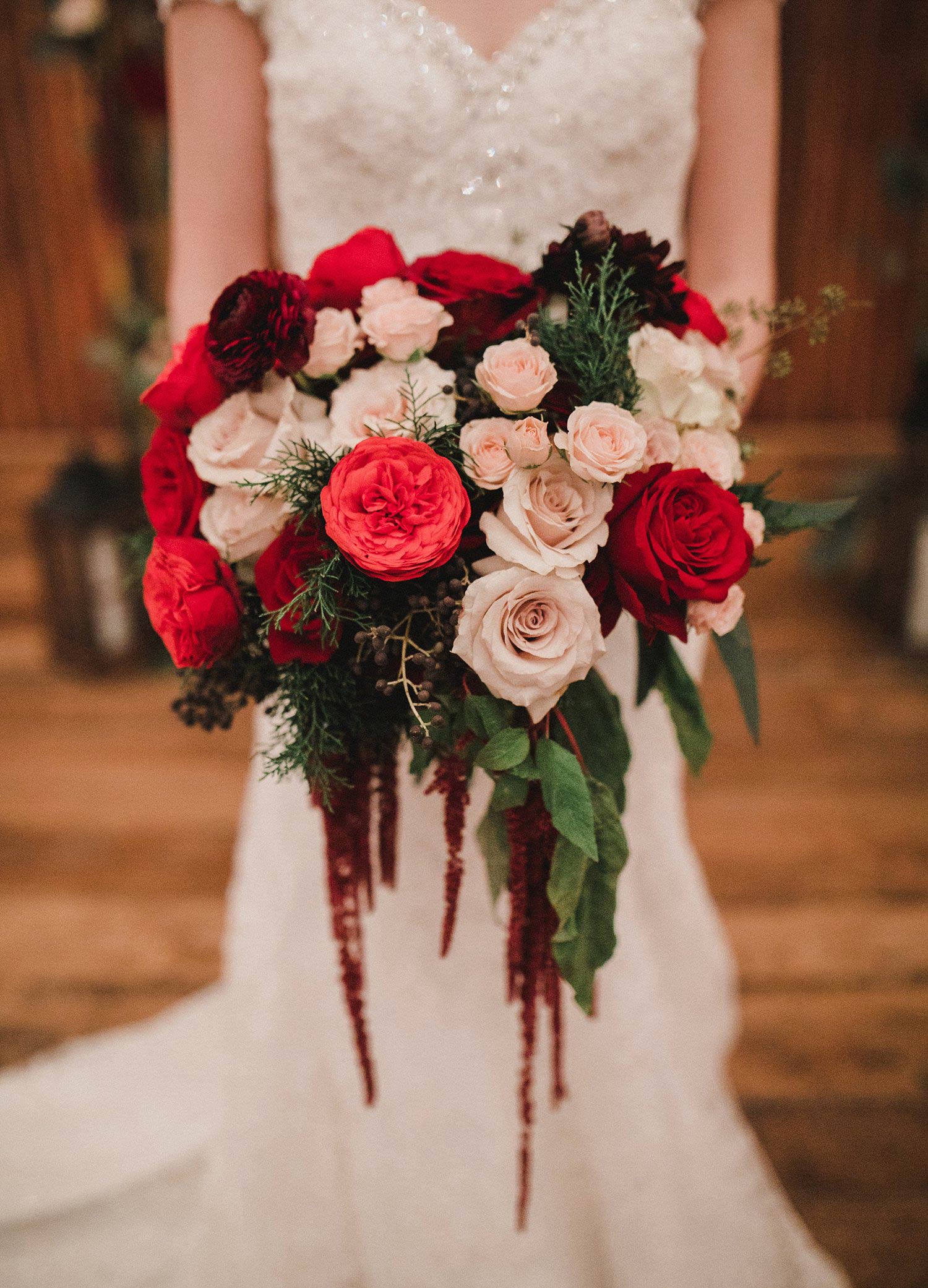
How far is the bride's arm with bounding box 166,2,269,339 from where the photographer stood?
3.20 ft

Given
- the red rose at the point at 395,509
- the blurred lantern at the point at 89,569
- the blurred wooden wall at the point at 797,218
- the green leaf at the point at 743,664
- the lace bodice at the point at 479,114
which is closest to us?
the red rose at the point at 395,509

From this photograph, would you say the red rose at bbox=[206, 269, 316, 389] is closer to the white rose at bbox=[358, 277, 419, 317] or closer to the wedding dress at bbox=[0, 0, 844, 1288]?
the white rose at bbox=[358, 277, 419, 317]

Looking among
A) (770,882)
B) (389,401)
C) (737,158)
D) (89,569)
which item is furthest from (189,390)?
(89,569)

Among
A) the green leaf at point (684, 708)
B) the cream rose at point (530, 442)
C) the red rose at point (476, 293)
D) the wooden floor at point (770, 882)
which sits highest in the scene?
the red rose at point (476, 293)

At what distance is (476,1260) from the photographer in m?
1.21

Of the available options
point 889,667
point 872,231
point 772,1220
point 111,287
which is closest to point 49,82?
point 111,287

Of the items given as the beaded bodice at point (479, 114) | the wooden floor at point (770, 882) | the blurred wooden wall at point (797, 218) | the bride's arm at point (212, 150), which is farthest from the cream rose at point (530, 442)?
the blurred wooden wall at point (797, 218)

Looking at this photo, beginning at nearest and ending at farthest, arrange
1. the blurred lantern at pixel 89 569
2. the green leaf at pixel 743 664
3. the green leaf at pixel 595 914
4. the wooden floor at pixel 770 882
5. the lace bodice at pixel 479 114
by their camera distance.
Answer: the green leaf at pixel 595 914, the green leaf at pixel 743 664, the lace bodice at pixel 479 114, the wooden floor at pixel 770 882, the blurred lantern at pixel 89 569

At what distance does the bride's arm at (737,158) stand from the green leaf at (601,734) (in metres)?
0.47

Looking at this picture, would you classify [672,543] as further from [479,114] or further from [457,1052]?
[457,1052]

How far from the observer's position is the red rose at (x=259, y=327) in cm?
67

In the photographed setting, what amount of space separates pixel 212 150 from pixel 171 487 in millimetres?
499

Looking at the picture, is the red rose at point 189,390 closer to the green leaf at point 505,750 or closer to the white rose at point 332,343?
the white rose at point 332,343

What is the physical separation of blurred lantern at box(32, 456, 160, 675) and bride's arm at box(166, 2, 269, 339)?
2017 millimetres
